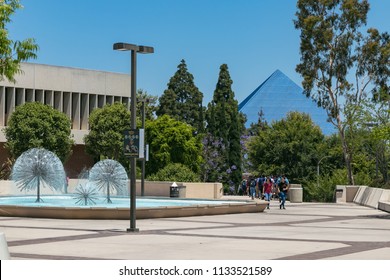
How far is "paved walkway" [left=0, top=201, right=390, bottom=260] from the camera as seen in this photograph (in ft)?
56.5

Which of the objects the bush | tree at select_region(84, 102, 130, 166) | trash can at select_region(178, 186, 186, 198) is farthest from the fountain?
tree at select_region(84, 102, 130, 166)

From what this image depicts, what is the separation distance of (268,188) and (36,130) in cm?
3249

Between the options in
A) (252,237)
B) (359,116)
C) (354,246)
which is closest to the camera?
(354,246)

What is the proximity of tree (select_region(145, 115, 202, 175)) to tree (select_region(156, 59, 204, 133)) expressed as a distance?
27771 millimetres

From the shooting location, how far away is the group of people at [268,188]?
4088 centimetres

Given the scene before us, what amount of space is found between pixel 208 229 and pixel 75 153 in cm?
6397

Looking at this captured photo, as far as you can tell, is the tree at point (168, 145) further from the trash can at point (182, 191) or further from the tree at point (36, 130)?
the trash can at point (182, 191)

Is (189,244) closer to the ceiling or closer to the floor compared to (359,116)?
closer to the floor

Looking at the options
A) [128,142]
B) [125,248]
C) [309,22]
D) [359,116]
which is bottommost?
[125,248]

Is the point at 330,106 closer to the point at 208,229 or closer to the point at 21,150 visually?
the point at 21,150

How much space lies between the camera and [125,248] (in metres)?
18.5

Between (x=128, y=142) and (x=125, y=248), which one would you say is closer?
(x=125, y=248)

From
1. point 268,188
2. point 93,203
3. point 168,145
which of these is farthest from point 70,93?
point 93,203

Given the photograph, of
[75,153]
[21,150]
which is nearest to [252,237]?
[21,150]
